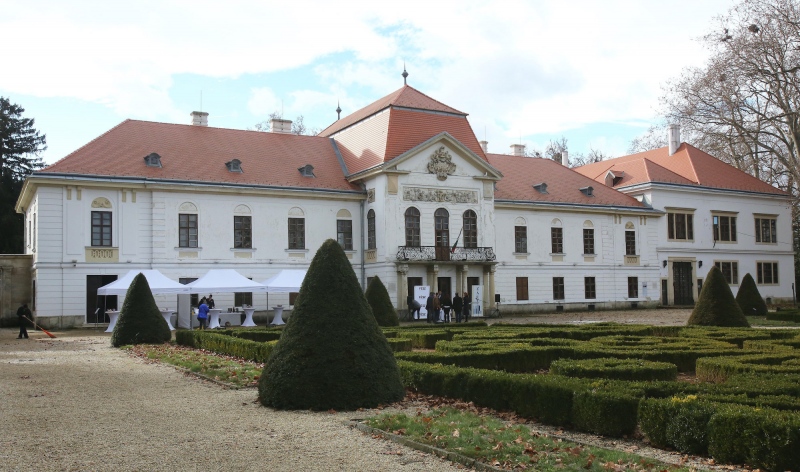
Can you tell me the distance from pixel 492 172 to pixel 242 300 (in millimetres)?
14140

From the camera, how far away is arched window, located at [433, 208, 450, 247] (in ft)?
126

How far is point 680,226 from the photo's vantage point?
153 ft

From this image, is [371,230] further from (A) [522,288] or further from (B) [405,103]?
(A) [522,288]

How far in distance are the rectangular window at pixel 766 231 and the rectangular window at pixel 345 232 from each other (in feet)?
92.6

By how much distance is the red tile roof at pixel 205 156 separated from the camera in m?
34.0

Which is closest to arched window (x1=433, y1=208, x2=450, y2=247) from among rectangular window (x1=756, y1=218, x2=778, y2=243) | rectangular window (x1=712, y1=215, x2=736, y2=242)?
rectangular window (x1=712, y1=215, x2=736, y2=242)

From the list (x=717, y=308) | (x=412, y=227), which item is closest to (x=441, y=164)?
(x=412, y=227)

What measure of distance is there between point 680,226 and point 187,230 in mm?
29284

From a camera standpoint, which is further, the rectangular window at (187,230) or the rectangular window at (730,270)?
the rectangular window at (730,270)

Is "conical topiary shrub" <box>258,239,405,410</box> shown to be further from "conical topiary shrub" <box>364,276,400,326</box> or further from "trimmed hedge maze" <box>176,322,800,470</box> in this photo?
"conical topiary shrub" <box>364,276,400,326</box>

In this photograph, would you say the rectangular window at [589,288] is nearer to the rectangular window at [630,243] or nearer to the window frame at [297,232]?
the rectangular window at [630,243]

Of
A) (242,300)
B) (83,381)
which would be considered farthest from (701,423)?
(242,300)

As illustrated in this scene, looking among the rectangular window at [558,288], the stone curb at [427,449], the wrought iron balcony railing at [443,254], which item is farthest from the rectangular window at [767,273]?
the stone curb at [427,449]

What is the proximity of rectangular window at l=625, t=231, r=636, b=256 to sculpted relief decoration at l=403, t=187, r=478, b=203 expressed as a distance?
11.2 meters
